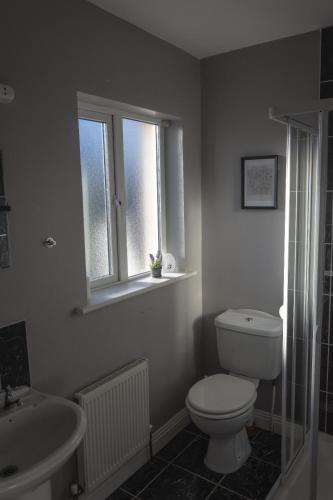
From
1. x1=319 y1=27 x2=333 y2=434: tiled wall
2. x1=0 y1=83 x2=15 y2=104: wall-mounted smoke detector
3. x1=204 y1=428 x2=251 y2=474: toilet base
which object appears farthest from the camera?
x1=204 y1=428 x2=251 y2=474: toilet base

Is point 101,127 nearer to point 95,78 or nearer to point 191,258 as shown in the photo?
point 95,78

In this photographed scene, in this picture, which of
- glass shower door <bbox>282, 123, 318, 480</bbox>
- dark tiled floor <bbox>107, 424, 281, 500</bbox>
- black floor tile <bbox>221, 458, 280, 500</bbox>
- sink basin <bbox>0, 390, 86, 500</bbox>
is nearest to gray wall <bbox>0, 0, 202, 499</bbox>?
sink basin <bbox>0, 390, 86, 500</bbox>

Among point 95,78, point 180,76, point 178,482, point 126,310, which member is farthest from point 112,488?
point 180,76

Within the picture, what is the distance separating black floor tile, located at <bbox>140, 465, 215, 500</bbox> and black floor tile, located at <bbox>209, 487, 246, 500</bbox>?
0.03m

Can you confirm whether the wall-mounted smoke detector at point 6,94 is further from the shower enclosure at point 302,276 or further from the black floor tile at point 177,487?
the black floor tile at point 177,487

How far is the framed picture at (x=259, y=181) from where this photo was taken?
8.61 ft

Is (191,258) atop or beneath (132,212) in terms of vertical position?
beneath

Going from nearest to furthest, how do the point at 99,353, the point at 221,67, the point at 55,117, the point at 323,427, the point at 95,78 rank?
1. the point at 55,117
2. the point at 95,78
3. the point at 99,353
4. the point at 323,427
5. the point at 221,67

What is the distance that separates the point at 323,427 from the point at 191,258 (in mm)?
1314

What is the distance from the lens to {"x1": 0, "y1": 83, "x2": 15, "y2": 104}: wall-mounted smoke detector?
157 centimetres

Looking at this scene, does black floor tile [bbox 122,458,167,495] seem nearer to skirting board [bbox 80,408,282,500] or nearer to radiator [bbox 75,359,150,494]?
skirting board [bbox 80,408,282,500]

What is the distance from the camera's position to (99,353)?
2189mm

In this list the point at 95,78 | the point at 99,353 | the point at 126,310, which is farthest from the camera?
the point at 126,310

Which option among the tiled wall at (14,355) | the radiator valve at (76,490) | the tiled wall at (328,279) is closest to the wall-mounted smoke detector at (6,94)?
the tiled wall at (14,355)
